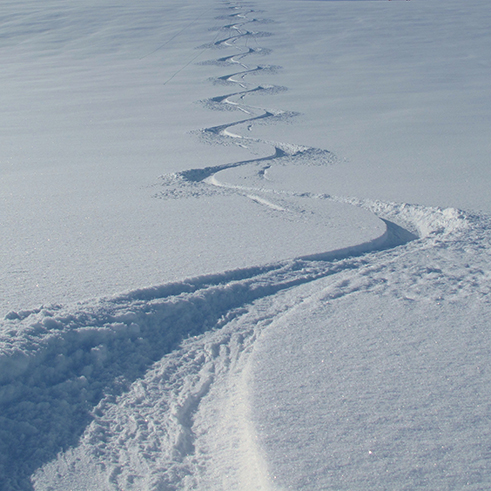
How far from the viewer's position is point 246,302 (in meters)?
1.74

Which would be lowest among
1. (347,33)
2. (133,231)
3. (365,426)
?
(365,426)

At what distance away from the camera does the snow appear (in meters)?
1.13

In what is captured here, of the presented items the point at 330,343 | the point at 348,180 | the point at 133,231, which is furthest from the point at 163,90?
the point at 330,343

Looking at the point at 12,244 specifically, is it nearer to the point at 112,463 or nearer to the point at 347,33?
the point at 112,463

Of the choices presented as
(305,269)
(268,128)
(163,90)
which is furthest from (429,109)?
(305,269)

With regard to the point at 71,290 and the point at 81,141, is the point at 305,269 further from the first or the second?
the point at 81,141

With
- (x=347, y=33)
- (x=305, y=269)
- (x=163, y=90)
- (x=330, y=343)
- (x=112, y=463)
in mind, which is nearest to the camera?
(x=112, y=463)

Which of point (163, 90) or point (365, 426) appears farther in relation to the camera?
point (163, 90)

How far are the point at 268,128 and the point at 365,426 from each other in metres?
3.27

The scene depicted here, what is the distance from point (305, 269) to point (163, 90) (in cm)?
459

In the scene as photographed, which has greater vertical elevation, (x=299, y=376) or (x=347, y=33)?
(x=347, y=33)

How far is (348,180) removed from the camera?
2928 millimetres

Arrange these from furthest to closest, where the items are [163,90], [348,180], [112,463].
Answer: [163,90] < [348,180] < [112,463]

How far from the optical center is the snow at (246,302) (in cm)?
113
